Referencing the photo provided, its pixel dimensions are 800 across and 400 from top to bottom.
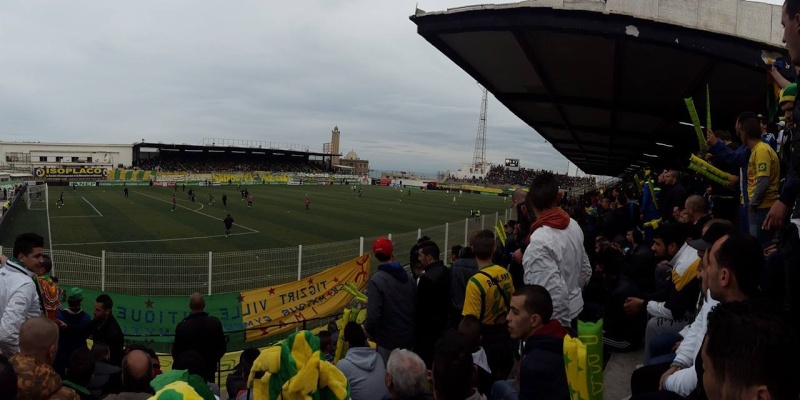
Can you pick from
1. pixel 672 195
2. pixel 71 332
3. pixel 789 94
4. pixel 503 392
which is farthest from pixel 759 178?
pixel 71 332

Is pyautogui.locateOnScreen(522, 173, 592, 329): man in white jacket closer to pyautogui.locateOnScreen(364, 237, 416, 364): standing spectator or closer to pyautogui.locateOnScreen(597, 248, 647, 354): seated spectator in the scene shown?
pyautogui.locateOnScreen(597, 248, 647, 354): seated spectator

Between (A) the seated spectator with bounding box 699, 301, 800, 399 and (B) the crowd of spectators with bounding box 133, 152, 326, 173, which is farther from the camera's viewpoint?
(B) the crowd of spectators with bounding box 133, 152, 326, 173

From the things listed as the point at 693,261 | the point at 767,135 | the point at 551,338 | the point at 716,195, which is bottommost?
the point at 551,338

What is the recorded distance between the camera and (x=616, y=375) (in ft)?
13.7

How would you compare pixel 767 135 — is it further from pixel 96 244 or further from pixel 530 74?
pixel 96 244

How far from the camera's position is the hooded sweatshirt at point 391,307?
431cm

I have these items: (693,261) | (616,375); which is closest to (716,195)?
(693,261)

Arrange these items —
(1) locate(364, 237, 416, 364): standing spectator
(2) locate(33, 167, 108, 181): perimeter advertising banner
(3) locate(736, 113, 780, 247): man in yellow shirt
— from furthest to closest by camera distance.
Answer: (2) locate(33, 167, 108, 181): perimeter advertising banner
(1) locate(364, 237, 416, 364): standing spectator
(3) locate(736, 113, 780, 247): man in yellow shirt

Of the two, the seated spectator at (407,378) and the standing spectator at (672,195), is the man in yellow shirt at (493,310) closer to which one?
the seated spectator at (407,378)

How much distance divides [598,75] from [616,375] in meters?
5.80

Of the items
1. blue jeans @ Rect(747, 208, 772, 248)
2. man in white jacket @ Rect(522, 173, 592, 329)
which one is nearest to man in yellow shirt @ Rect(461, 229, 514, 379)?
man in white jacket @ Rect(522, 173, 592, 329)

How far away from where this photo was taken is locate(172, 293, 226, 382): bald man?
5.04 meters

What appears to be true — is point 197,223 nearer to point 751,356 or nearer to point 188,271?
point 188,271

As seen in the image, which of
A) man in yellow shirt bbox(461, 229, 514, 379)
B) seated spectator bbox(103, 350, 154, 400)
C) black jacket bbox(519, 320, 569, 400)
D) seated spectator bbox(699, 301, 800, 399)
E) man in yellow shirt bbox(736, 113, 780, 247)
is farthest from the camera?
man in yellow shirt bbox(736, 113, 780, 247)
